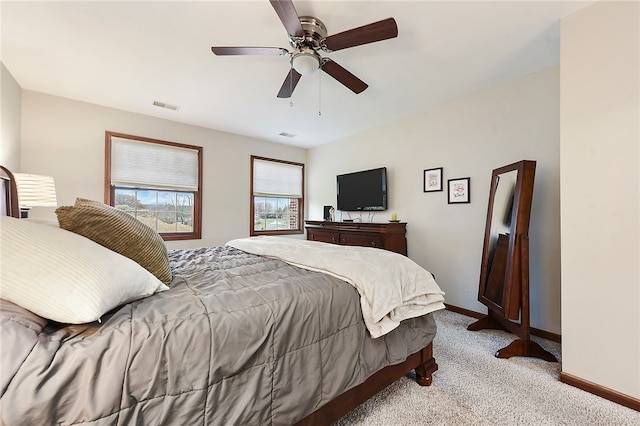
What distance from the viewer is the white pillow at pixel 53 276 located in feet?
2.38

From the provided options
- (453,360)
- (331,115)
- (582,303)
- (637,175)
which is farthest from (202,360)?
(331,115)

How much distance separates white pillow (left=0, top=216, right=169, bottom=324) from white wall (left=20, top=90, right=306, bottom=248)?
3.21 m

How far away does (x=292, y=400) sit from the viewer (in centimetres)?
110

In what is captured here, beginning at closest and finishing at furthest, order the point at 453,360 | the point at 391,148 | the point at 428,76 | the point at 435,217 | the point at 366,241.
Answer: the point at 453,360, the point at 428,76, the point at 435,217, the point at 366,241, the point at 391,148

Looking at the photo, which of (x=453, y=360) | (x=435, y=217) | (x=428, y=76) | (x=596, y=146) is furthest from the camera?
(x=435, y=217)

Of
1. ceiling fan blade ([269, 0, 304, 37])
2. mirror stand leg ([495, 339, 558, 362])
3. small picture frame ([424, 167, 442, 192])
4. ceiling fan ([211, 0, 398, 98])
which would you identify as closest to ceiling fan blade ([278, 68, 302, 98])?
ceiling fan ([211, 0, 398, 98])

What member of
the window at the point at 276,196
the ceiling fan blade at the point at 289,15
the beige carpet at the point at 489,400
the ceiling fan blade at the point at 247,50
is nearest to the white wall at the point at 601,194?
the beige carpet at the point at 489,400

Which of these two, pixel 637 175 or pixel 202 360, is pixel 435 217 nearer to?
pixel 637 175

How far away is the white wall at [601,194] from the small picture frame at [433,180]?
151cm

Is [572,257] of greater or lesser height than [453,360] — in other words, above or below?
above

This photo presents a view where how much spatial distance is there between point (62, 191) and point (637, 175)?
5.30 m

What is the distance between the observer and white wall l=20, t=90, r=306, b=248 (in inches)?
120

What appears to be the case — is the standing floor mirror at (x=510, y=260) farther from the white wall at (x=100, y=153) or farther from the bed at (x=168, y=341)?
the white wall at (x=100, y=153)

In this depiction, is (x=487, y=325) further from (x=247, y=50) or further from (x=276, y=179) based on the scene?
(x=276, y=179)
